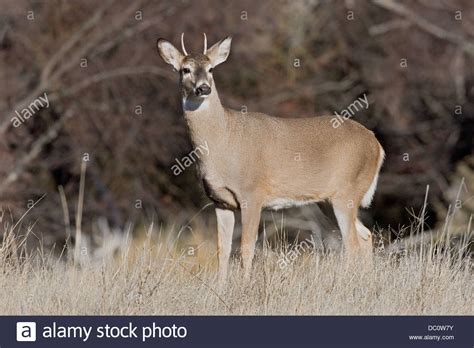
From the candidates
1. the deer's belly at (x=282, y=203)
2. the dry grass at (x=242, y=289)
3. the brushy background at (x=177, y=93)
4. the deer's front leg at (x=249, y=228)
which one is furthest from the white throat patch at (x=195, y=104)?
the brushy background at (x=177, y=93)

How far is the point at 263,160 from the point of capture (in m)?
11.3

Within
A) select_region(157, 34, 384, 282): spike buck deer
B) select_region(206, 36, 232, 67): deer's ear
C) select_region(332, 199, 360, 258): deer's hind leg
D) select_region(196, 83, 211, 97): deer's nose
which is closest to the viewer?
select_region(196, 83, 211, 97): deer's nose

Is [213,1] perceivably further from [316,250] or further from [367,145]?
[316,250]

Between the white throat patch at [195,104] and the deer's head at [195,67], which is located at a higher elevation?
the deer's head at [195,67]

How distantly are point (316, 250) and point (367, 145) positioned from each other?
209cm

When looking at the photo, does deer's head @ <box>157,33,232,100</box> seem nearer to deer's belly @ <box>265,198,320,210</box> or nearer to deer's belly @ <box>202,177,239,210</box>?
deer's belly @ <box>202,177,239,210</box>

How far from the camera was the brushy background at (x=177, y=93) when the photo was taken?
21.5m

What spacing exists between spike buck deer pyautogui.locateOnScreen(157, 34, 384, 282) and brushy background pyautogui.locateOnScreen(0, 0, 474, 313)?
25.7ft

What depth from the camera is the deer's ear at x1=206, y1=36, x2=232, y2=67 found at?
11.2 m

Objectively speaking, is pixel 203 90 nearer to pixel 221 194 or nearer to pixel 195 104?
pixel 195 104

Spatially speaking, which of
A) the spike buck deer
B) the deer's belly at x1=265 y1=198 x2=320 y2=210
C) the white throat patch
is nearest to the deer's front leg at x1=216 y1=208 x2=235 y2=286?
the spike buck deer

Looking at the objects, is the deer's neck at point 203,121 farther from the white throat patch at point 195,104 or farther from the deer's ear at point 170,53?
the deer's ear at point 170,53

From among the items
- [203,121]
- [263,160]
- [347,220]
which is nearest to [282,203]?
[263,160]

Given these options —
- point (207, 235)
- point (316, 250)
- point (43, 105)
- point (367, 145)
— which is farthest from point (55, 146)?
point (316, 250)
